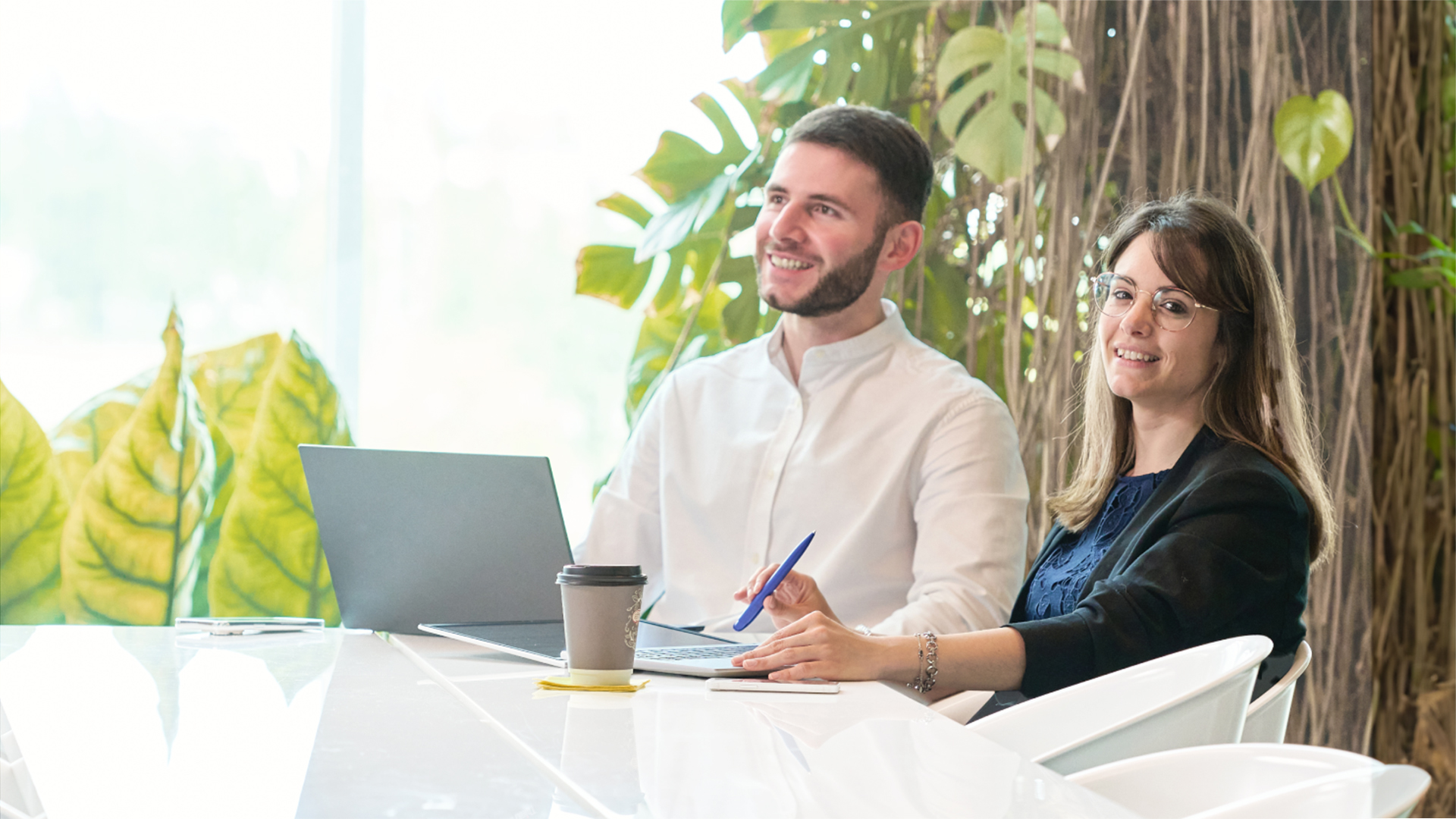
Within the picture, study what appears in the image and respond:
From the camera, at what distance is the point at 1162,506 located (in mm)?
1525

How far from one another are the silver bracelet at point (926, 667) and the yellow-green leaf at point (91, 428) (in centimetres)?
174

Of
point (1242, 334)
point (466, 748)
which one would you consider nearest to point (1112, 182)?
point (1242, 334)

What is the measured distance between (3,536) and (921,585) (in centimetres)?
174

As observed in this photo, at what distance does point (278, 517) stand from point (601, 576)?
1491mm

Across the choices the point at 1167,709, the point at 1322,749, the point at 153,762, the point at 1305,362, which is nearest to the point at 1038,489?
the point at 1305,362

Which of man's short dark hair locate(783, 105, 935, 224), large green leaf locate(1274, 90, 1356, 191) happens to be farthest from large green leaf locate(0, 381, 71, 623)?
large green leaf locate(1274, 90, 1356, 191)

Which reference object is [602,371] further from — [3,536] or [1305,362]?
[1305,362]

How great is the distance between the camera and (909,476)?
6.20 ft

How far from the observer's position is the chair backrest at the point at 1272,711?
4.41ft

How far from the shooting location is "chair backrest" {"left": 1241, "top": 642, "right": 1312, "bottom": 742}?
4.41 ft

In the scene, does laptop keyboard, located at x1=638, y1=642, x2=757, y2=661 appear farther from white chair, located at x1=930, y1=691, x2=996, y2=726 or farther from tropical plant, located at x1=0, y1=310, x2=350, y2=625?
tropical plant, located at x1=0, y1=310, x2=350, y2=625

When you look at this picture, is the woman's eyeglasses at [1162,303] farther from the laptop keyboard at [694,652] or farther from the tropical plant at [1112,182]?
the tropical plant at [1112,182]

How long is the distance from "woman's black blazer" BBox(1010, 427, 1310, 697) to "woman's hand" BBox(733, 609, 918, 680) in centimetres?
25

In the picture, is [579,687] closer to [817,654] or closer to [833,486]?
[817,654]
